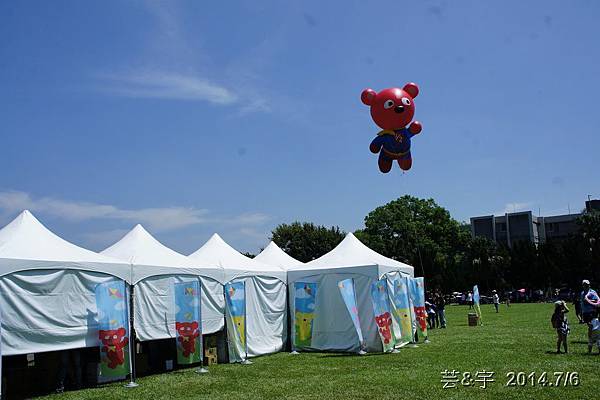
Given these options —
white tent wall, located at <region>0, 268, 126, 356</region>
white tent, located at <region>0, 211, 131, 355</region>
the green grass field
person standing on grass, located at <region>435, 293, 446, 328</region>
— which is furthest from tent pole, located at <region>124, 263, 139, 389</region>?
person standing on grass, located at <region>435, 293, 446, 328</region>

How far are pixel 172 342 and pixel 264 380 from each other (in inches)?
140

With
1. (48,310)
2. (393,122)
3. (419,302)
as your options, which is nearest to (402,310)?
(419,302)

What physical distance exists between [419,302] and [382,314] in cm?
322

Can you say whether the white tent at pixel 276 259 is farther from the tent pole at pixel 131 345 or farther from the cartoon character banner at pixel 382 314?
the tent pole at pixel 131 345

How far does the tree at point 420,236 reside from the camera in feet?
173

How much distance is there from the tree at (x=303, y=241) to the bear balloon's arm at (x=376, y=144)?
38.3 meters

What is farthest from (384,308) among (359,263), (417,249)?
(417,249)

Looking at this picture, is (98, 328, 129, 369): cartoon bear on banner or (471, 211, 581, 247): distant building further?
(471, 211, 581, 247): distant building

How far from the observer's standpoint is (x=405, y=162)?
12.7 meters

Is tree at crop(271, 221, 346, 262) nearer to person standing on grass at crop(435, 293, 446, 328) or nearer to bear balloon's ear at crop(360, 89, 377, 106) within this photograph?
person standing on grass at crop(435, 293, 446, 328)

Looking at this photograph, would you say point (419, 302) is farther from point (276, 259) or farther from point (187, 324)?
point (187, 324)

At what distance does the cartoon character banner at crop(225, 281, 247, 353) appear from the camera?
14.5m

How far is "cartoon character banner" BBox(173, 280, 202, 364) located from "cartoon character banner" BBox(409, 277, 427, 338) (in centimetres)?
744

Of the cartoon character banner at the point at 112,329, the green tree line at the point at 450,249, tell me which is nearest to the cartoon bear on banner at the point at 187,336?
the cartoon character banner at the point at 112,329
